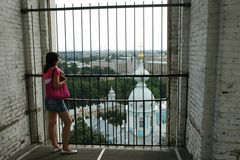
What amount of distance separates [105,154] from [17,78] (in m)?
2.14

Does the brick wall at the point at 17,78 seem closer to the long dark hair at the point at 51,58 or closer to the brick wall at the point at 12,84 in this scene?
the brick wall at the point at 12,84

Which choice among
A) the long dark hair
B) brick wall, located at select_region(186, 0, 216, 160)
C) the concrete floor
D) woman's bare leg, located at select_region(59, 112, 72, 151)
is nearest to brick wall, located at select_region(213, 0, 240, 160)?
brick wall, located at select_region(186, 0, 216, 160)

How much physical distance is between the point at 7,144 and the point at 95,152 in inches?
60.1

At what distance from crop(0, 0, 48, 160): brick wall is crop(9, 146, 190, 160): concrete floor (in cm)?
31

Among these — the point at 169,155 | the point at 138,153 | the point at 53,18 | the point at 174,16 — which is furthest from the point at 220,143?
the point at 53,18

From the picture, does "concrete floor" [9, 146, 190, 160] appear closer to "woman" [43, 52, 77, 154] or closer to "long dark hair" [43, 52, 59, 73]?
"woman" [43, 52, 77, 154]

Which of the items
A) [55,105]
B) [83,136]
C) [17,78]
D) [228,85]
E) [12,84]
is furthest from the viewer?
[83,136]

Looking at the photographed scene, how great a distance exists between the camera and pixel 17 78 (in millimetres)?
4793

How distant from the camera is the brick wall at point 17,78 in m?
4.35

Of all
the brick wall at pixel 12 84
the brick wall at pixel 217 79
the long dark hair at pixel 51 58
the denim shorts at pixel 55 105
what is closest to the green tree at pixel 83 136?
the denim shorts at pixel 55 105

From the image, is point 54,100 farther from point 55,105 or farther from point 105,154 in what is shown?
point 105,154

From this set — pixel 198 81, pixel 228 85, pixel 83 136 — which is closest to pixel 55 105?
pixel 83 136

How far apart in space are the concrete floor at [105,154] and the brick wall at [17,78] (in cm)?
31

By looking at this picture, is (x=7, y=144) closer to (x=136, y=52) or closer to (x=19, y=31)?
(x=19, y=31)
